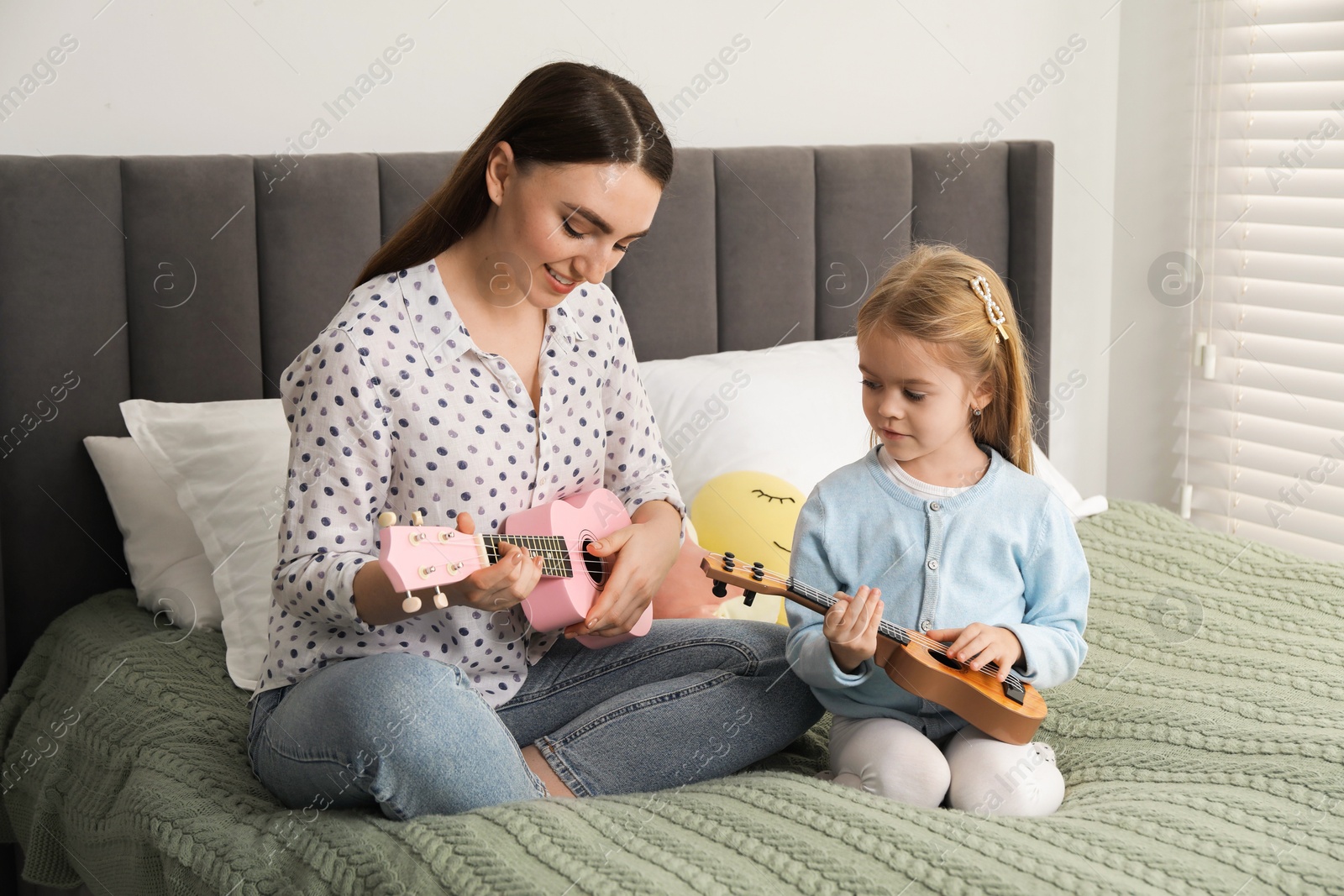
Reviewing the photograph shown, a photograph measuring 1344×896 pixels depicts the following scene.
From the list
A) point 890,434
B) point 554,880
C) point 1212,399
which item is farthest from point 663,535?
point 1212,399

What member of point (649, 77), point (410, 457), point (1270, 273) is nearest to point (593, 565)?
point (410, 457)

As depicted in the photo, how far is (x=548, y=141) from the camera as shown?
1255mm

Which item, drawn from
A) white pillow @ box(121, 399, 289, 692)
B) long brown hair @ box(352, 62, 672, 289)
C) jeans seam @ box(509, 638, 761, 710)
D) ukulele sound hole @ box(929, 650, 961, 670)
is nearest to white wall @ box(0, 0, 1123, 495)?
white pillow @ box(121, 399, 289, 692)

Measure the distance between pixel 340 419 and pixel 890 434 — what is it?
0.62 m

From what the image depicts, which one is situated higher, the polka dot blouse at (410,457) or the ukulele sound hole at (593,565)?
the polka dot blouse at (410,457)

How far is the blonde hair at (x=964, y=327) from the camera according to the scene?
1305 mm

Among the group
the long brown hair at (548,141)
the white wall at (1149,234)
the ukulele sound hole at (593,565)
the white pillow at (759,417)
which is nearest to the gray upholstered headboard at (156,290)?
the white pillow at (759,417)

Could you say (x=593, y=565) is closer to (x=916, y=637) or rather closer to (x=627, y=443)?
(x=627, y=443)

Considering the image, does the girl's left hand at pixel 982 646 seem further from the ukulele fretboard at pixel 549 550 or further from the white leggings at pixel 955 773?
the ukulele fretboard at pixel 549 550

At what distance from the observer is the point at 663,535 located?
141 centimetres

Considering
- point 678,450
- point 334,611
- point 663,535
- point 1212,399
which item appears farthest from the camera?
point 1212,399

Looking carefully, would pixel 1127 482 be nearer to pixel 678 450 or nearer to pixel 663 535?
pixel 678 450

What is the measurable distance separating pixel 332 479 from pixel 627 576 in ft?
1.16

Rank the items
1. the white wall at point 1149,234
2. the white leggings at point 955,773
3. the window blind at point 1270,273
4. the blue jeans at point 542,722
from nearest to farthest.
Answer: the blue jeans at point 542,722, the white leggings at point 955,773, the window blind at point 1270,273, the white wall at point 1149,234
